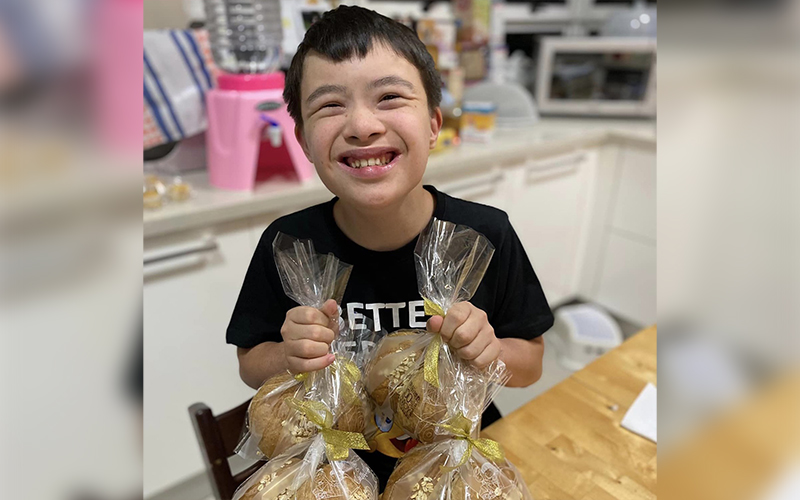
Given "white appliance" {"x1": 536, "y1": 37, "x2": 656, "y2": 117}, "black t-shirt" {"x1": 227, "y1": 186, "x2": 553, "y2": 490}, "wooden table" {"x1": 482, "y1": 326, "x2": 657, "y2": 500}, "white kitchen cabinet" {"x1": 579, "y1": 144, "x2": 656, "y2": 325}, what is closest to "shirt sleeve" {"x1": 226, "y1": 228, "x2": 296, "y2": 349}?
"black t-shirt" {"x1": 227, "y1": 186, "x2": 553, "y2": 490}

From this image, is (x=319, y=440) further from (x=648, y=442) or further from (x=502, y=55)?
(x=502, y=55)

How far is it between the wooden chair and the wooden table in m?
0.35

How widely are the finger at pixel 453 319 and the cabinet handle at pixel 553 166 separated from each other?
1.26 meters

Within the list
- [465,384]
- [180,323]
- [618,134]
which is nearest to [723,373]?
[465,384]

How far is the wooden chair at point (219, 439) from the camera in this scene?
0.68 metres

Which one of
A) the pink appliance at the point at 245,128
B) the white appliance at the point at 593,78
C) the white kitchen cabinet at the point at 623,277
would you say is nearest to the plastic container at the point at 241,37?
the pink appliance at the point at 245,128

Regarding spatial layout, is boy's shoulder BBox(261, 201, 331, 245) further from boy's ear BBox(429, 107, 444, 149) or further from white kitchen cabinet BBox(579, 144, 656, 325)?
white kitchen cabinet BBox(579, 144, 656, 325)

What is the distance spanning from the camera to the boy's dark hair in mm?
483

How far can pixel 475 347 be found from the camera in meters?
0.45

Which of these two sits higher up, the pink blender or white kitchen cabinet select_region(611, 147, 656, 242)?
the pink blender

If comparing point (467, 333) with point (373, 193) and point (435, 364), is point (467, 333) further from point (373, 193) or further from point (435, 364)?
point (373, 193)

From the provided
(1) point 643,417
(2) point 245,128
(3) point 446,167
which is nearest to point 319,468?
(1) point 643,417

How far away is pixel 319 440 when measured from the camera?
1.44 ft

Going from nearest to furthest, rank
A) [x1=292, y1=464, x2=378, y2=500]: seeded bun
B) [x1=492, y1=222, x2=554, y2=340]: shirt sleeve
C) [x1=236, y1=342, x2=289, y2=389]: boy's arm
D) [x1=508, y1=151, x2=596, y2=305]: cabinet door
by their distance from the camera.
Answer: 1. [x1=292, y1=464, x2=378, y2=500]: seeded bun
2. [x1=236, y1=342, x2=289, y2=389]: boy's arm
3. [x1=492, y1=222, x2=554, y2=340]: shirt sleeve
4. [x1=508, y1=151, x2=596, y2=305]: cabinet door
